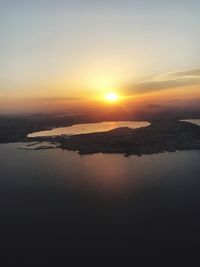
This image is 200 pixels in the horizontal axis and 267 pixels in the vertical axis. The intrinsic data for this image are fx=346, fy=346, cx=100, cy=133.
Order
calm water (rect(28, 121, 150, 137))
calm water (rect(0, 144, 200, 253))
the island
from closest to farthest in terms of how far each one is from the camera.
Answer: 1. calm water (rect(0, 144, 200, 253))
2. the island
3. calm water (rect(28, 121, 150, 137))

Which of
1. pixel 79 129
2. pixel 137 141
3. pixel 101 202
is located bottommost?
pixel 101 202

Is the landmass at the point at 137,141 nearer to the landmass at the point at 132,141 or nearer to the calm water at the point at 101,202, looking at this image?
the landmass at the point at 132,141

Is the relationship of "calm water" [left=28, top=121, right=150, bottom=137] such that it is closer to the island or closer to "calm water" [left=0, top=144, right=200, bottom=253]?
the island

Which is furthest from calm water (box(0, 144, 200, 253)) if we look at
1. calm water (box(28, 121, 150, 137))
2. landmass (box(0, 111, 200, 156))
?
calm water (box(28, 121, 150, 137))

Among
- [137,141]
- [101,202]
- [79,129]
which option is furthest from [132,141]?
[79,129]

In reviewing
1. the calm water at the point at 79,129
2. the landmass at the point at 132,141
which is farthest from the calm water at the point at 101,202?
the calm water at the point at 79,129

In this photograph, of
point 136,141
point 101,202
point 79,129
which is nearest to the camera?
point 101,202

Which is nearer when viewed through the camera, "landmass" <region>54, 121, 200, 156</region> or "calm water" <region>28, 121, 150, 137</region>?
"landmass" <region>54, 121, 200, 156</region>

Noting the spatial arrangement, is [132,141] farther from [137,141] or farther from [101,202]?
[101,202]

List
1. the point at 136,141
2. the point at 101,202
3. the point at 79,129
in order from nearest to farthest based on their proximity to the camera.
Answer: the point at 101,202 < the point at 136,141 < the point at 79,129
